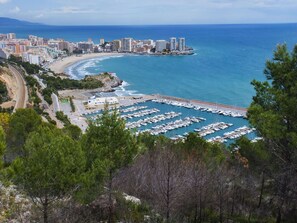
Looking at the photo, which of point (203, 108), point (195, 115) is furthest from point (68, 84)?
point (195, 115)

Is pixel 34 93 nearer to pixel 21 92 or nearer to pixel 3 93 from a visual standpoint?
pixel 21 92

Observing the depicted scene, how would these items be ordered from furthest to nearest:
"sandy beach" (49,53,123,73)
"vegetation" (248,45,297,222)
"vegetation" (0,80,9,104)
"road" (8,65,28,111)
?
"sandy beach" (49,53,123,73) < "vegetation" (0,80,9,104) < "road" (8,65,28,111) < "vegetation" (248,45,297,222)

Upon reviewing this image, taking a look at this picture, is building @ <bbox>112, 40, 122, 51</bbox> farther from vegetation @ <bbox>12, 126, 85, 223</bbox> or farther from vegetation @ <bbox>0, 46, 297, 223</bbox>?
vegetation @ <bbox>12, 126, 85, 223</bbox>

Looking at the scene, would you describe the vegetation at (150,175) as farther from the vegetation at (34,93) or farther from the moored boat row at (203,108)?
the moored boat row at (203,108)

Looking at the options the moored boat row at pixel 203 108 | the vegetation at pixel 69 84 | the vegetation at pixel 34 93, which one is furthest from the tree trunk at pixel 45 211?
the vegetation at pixel 69 84

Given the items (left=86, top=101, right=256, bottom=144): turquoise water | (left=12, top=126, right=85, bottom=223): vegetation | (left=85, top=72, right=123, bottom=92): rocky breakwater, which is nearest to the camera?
(left=12, top=126, right=85, bottom=223): vegetation

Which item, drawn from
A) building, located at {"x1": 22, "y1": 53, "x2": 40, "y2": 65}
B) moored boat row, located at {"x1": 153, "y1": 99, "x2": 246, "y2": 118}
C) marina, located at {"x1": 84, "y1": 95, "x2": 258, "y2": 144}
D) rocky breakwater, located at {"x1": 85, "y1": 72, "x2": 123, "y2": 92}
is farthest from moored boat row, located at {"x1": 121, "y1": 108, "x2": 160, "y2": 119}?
building, located at {"x1": 22, "y1": 53, "x2": 40, "y2": 65}

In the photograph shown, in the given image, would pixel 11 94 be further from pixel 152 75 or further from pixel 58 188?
pixel 58 188

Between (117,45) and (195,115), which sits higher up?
(117,45)
